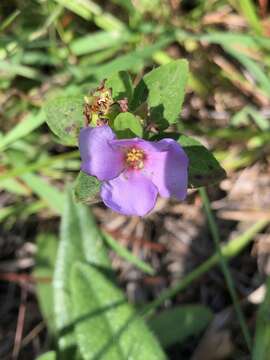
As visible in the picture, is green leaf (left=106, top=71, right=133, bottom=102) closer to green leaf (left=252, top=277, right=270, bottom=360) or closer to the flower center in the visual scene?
the flower center

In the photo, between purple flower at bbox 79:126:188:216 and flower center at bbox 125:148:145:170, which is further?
flower center at bbox 125:148:145:170

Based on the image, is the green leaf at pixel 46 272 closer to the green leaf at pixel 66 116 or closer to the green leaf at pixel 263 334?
the green leaf at pixel 263 334

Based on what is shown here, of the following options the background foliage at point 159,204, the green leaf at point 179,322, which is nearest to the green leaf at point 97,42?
the background foliage at point 159,204

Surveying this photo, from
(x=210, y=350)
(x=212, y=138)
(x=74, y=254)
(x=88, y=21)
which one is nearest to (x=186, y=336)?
(x=210, y=350)

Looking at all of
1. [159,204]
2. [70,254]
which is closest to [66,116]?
[70,254]

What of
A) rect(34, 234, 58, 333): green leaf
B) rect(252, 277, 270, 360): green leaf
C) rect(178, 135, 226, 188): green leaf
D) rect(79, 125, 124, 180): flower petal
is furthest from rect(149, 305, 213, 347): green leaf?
rect(79, 125, 124, 180): flower petal

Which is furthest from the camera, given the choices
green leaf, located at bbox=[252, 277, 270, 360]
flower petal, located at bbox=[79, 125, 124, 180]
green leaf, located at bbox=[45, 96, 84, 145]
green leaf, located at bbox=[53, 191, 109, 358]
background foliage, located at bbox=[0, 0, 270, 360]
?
background foliage, located at bbox=[0, 0, 270, 360]
